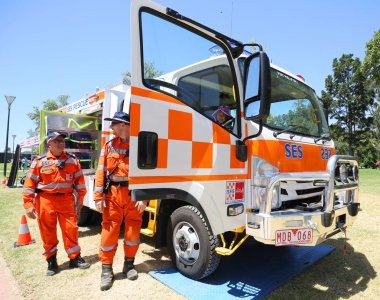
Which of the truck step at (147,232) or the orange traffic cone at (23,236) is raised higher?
the truck step at (147,232)

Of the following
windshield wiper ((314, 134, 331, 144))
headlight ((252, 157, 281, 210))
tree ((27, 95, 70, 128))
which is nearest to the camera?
headlight ((252, 157, 281, 210))

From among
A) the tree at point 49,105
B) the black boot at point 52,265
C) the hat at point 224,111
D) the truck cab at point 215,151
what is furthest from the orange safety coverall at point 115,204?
the tree at point 49,105

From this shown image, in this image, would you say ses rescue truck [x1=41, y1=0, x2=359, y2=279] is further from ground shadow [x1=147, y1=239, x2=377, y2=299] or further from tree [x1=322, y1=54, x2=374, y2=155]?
tree [x1=322, y1=54, x2=374, y2=155]

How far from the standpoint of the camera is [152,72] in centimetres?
269

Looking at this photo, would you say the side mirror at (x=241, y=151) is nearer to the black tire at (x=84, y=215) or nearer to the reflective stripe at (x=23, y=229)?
the reflective stripe at (x=23, y=229)

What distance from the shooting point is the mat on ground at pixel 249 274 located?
9.59ft

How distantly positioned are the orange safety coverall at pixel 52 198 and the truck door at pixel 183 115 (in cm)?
151

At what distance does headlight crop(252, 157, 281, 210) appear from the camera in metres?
2.74

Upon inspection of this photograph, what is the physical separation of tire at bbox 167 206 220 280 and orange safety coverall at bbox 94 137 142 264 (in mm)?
437

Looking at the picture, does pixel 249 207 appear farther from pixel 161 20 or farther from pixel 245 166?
pixel 161 20

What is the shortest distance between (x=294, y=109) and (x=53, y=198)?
3.09 meters

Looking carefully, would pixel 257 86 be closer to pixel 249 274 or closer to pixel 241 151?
pixel 241 151

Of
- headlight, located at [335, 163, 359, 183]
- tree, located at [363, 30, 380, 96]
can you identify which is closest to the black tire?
headlight, located at [335, 163, 359, 183]

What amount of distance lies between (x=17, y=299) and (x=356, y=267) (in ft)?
12.8
